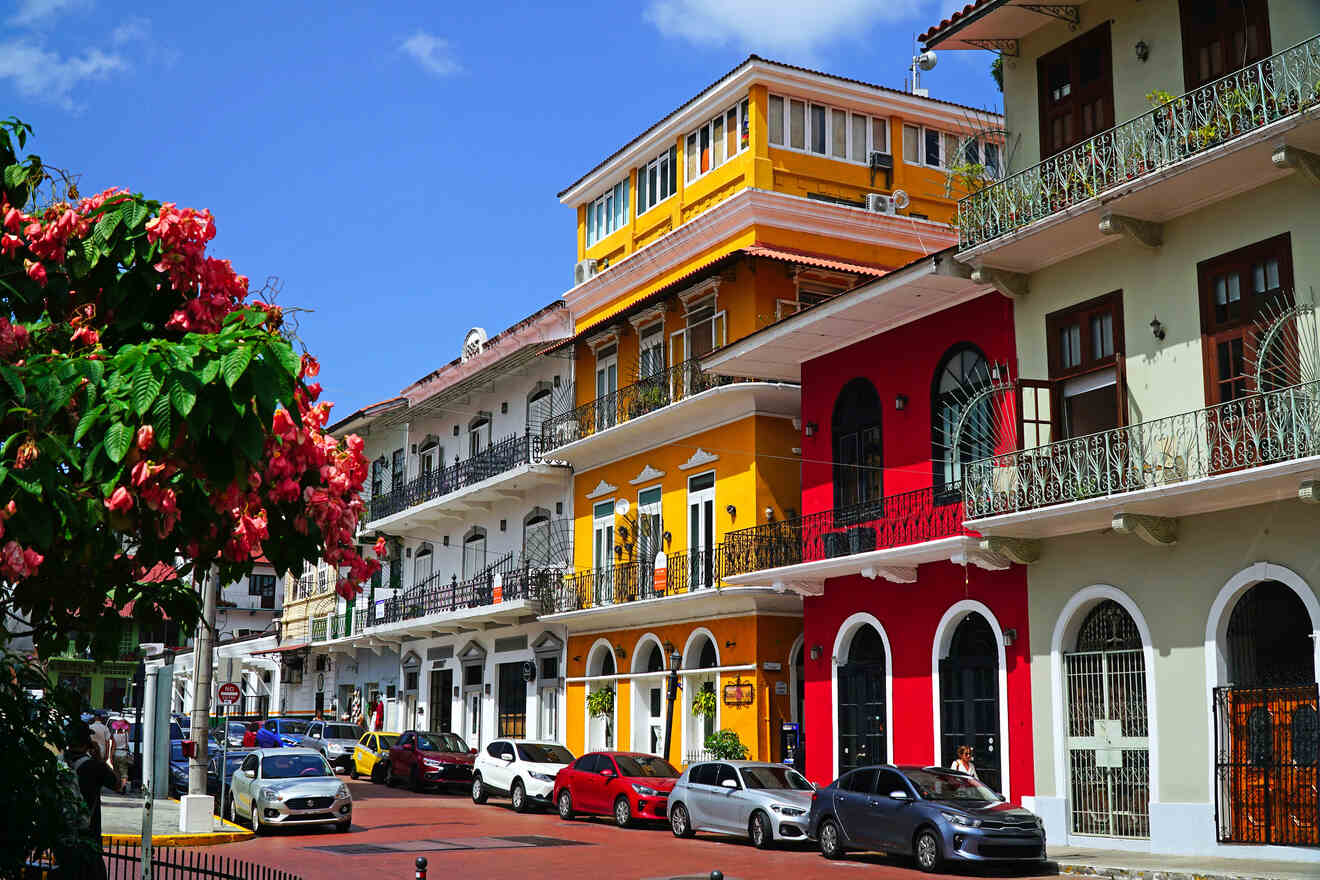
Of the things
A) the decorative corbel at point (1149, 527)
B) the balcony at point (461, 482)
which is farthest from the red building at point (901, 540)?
the balcony at point (461, 482)

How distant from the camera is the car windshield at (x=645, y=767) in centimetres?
2805

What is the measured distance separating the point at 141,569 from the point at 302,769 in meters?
20.4

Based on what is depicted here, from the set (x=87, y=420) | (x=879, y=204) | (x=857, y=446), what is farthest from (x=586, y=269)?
(x=87, y=420)

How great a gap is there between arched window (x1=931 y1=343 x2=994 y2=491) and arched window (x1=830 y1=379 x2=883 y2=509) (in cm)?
173

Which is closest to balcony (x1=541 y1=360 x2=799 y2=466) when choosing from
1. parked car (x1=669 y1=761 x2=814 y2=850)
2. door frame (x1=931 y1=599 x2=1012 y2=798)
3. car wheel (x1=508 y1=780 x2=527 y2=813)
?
door frame (x1=931 y1=599 x2=1012 y2=798)

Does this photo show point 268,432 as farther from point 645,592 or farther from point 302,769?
point 645,592

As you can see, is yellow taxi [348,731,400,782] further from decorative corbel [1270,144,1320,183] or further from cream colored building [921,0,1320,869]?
decorative corbel [1270,144,1320,183]

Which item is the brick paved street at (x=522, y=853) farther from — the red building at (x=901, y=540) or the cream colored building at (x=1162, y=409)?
the red building at (x=901, y=540)

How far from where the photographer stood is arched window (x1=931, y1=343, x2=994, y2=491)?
2439cm

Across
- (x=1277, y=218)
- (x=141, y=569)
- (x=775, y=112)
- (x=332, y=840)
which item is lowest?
(x=332, y=840)

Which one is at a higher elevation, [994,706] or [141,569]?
[141,569]

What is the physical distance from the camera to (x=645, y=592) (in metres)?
35.2

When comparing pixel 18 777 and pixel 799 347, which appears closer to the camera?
pixel 18 777

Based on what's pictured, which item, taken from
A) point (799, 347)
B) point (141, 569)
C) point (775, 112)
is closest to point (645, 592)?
point (799, 347)
